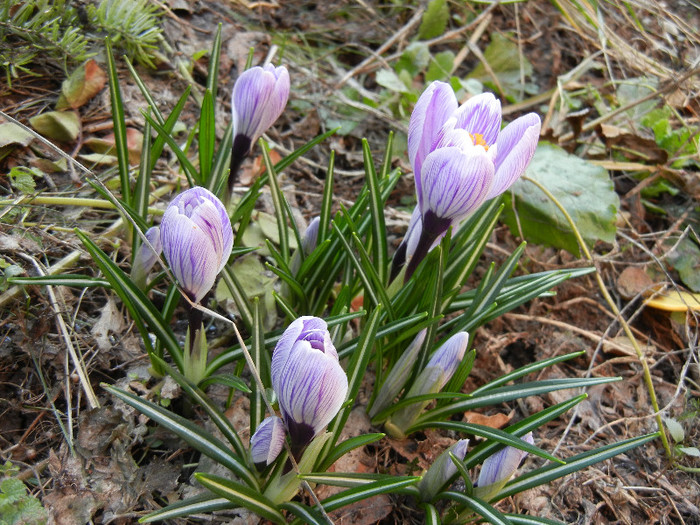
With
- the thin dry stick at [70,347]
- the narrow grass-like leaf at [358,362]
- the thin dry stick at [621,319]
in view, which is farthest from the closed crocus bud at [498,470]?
the thin dry stick at [70,347]

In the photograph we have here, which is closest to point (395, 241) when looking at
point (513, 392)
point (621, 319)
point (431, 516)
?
point (621, 319)

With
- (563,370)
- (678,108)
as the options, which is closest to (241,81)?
(563,370)

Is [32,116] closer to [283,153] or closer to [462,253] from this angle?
[283,153]

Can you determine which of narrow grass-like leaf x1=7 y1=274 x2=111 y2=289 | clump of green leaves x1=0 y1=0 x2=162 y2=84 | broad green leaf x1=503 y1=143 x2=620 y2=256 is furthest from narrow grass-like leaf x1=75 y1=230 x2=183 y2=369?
broad green leaf x1=503 y1=143 x2=620 y2=256

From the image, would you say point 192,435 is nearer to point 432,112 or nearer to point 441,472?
point 441,472

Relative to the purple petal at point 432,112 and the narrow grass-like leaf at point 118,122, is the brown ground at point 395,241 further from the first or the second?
the purple petal at point 432,112
